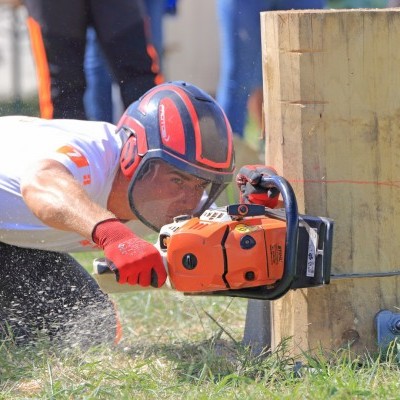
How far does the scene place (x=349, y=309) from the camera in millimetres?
3559

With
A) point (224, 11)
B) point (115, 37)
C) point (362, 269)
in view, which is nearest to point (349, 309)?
point (362, 269)

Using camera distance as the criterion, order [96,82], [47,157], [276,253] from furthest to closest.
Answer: [96,82]
[47,157]
[276,253]

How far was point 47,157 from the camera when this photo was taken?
3.60 m

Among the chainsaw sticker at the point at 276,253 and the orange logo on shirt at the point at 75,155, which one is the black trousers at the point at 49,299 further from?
the chainsaw sticker at the point at 276,253

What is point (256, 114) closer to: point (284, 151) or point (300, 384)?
point (284, 151)

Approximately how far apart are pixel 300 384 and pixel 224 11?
9.94 ft

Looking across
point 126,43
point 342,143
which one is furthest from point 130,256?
point 126,43

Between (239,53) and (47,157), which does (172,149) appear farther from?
(239,53)

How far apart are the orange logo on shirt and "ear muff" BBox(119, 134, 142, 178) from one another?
0.16 m

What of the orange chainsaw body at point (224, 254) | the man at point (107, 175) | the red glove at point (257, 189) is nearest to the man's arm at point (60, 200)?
the man at point (107, 175)

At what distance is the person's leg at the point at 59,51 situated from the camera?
514cm

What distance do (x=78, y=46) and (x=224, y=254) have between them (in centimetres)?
233

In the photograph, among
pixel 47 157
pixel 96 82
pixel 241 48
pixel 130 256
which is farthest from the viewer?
pixel 96 82

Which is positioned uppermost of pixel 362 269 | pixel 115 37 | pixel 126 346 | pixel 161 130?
pixel 115 37
